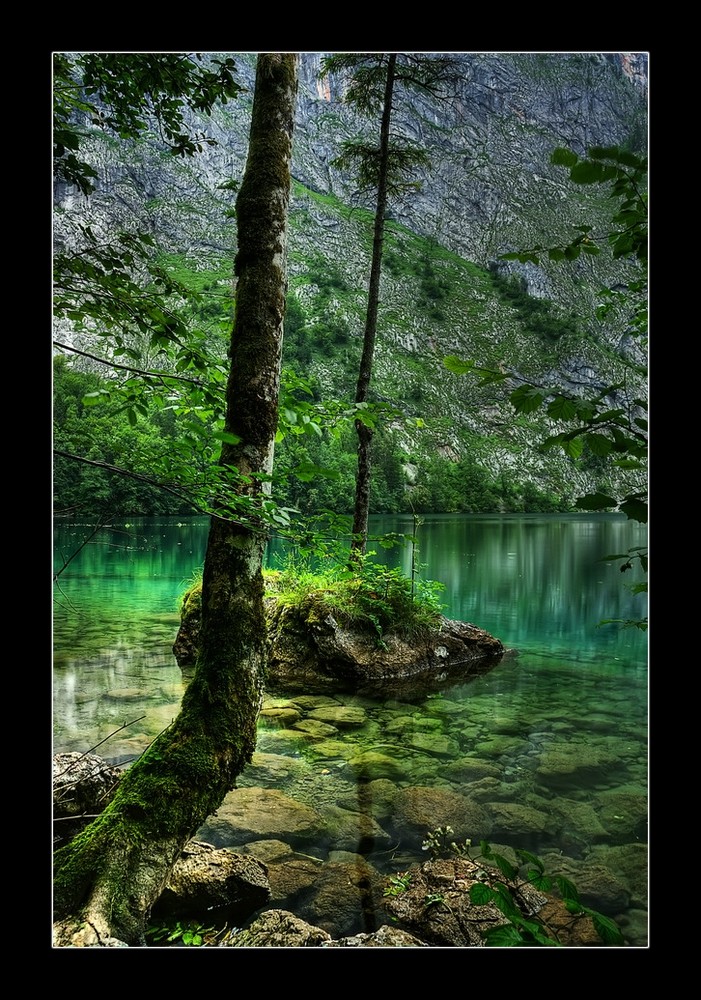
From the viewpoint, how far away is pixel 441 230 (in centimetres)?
6450

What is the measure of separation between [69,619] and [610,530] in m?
37.7

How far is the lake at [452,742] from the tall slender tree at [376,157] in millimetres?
2928

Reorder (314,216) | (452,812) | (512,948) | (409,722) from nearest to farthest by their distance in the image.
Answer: (512,948), (452,812), (409,722), (314,216)

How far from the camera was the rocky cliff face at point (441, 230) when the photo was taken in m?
40.9

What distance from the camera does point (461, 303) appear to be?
218 ft

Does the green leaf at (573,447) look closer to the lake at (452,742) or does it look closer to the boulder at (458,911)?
the lake at (452,742)

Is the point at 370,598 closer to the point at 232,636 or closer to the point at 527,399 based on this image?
the point at 232,636

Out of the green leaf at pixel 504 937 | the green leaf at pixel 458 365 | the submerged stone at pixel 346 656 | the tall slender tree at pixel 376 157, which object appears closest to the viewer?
the green leaf at pixel 458 365

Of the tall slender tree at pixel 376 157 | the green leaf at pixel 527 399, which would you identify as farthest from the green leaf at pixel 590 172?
the tall slender tree at pixel 376 157

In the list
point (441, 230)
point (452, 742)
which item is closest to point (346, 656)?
point (452, 742)

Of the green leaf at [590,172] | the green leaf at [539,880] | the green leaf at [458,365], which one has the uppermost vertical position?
the green leaf at [590,172]

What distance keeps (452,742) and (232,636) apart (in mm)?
4114

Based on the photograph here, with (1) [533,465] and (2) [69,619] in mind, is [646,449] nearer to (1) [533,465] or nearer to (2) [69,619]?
(2) [69,619]

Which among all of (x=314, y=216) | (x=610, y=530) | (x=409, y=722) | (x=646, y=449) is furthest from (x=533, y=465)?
(x=646, y=449)
